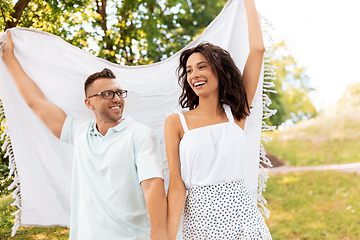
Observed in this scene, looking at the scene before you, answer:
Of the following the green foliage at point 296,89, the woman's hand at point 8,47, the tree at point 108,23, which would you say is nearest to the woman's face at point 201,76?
the woman's hand at point 8,47

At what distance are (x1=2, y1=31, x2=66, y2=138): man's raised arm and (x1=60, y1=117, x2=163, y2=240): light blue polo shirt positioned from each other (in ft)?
1.12

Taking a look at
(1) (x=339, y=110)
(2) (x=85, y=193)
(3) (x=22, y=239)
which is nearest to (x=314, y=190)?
(1) (x=339, y=110)

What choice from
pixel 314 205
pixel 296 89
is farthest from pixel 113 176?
pixel 296 89

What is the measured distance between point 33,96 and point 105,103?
0.60 metres

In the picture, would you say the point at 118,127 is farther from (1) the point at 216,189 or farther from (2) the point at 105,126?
(1) the point at 216,189

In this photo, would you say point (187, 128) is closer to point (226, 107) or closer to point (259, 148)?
point (226, 107)

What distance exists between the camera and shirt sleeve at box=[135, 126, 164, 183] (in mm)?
1590

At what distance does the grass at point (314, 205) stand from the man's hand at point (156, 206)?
14.0 feet

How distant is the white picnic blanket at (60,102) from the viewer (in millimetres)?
2104

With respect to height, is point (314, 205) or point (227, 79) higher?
point (227, 79)

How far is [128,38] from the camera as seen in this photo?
13.3 feet

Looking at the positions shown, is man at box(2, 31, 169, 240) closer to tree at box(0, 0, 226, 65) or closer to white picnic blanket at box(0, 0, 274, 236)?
white picnic blanket at box(0, 0, 274, 236)

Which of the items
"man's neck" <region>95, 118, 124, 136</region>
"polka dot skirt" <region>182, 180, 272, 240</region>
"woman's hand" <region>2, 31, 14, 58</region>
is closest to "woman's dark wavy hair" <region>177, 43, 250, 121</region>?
"polka dot skirt" <region>182, 180, 272, 240</region>

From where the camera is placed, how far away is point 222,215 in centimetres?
156
